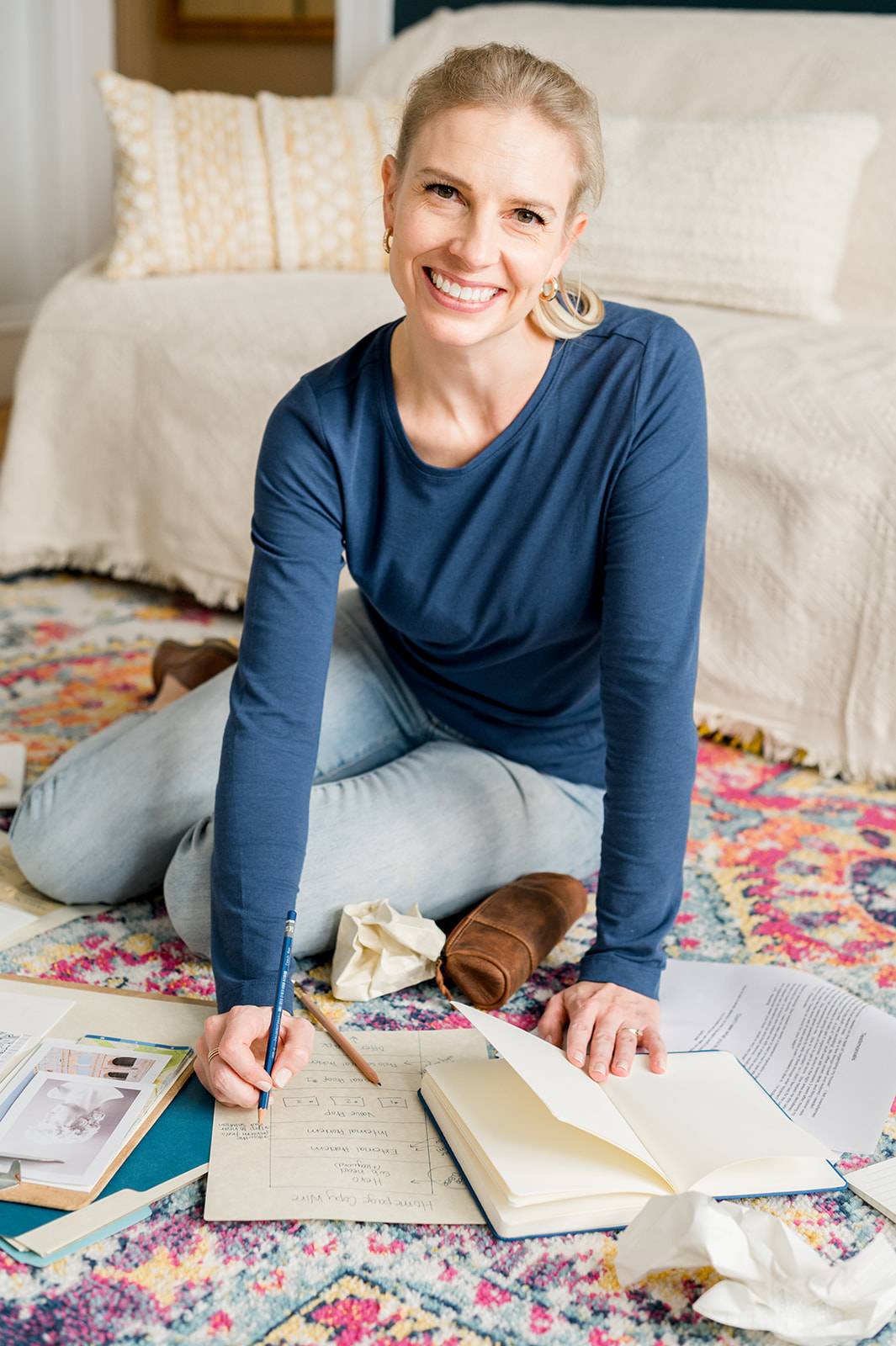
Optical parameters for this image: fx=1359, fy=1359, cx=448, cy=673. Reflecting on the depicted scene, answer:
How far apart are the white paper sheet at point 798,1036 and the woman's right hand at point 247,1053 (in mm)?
342

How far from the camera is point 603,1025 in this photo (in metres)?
1.13

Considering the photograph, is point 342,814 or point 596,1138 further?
point 342,814

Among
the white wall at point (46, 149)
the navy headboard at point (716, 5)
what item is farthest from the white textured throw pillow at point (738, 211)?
the white wall at point (46, 149)

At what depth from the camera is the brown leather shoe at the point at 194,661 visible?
5.96 ft

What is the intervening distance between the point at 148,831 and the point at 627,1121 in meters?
0.61

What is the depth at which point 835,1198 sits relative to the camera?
1.06 m

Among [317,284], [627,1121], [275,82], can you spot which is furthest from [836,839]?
[275,82]

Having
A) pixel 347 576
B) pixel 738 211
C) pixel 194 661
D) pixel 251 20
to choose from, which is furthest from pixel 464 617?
pixel 251 20

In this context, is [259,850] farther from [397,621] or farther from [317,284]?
[317,284]

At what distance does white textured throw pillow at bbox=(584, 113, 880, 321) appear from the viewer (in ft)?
7.36

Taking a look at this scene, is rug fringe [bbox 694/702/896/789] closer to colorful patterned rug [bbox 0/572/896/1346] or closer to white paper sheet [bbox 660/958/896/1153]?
colorful patterned rug [bbox 0/572/896/1346]

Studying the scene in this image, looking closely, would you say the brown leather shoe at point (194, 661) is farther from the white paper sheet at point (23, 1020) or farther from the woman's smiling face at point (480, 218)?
the woman's smiling face at point (480, 218)

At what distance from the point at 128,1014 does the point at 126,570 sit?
1.38m

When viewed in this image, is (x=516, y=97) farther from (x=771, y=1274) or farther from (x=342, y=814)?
(x=771, y=1274)
